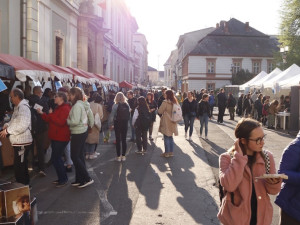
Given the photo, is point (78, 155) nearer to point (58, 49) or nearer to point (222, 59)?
point (58, 49)

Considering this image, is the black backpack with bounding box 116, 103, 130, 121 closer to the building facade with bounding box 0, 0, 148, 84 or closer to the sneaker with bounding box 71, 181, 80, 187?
the sneaker with bounding box 71, 181, 80, 187

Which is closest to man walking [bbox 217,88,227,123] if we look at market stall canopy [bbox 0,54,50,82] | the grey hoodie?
market stall canopy [bbox 0,54,50,82]

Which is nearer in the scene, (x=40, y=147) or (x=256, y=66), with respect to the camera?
(x=40, y=147)

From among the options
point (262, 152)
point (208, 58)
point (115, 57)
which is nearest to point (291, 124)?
point (262, 152)

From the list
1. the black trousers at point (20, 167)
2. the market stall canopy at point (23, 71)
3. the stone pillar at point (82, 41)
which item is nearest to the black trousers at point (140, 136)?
the market stall canopy at point (23, 71)

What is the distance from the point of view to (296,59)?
35594mm

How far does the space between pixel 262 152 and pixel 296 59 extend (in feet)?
117

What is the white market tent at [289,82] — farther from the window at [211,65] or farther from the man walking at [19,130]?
the window at [211,65]

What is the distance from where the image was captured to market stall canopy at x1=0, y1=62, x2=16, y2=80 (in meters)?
8.10

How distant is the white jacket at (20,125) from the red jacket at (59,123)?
0.55 m

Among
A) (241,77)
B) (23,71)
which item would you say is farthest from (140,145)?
(241,77)

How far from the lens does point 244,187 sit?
2.86 meters

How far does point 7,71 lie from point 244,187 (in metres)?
7.03

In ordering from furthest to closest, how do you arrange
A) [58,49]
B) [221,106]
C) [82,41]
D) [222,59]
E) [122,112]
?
[222,59] < [82,41] < [221,106] < [58,49] < [122,112]
